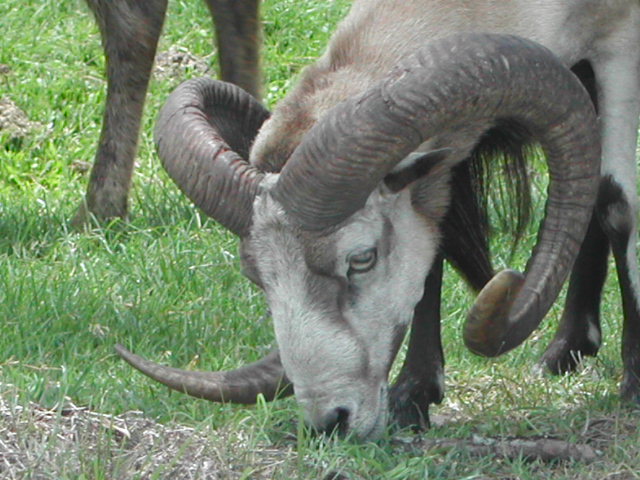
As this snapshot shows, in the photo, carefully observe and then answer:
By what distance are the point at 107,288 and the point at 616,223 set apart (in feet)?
7.71

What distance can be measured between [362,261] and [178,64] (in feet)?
18.2

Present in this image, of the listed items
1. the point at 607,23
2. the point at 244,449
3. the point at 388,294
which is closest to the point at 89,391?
the point at 244,449

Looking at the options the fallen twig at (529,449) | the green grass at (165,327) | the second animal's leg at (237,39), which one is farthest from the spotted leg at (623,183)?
the second animal's leg at (237,39)

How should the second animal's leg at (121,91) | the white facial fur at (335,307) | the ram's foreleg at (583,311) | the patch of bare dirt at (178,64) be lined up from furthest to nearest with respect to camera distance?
the patch of bare dirt at (178,64) < the second animal's leg at (121,91) < the ram's foreleg at (583,311) < the white facial fur at (335,307)

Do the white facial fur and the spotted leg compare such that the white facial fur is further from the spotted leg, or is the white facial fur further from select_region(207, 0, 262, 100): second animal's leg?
select_region(207, 0, 262, 100): second animal's leg

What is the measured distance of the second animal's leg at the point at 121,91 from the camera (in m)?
7.79

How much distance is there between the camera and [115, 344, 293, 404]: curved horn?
4.83 meters

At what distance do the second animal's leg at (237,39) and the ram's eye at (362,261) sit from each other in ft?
10.8

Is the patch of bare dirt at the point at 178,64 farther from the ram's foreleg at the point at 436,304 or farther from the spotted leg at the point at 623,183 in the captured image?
the spotted leg at the point at 623,183

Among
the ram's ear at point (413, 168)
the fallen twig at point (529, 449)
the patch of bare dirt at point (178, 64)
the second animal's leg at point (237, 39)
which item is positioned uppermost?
the second animal's leg at point (237, 39)

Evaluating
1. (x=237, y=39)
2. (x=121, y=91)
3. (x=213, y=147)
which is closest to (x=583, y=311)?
(x=213, y=147)

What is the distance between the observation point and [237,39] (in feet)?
25.9

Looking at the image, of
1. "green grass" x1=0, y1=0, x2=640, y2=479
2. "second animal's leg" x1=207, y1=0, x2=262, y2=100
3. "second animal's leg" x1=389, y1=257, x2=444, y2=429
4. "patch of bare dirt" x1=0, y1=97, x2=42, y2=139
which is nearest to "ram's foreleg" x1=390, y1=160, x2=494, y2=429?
"second animal's leg" x1=389, y1=257, x2=444, y2=429

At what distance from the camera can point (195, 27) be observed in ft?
34.4
